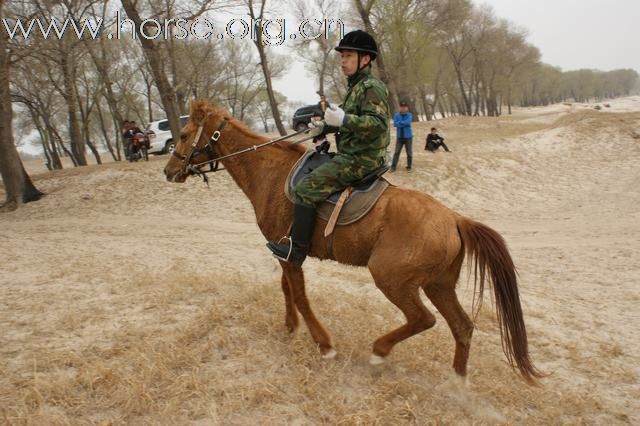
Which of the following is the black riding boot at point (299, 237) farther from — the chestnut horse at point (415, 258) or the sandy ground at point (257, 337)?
the sandy ground at point (257, 337)

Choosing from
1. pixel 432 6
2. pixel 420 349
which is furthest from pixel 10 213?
pixel 432 6

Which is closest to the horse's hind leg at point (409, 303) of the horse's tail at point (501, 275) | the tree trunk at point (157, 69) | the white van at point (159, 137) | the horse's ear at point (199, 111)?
the horse's tail at point (501, 275)

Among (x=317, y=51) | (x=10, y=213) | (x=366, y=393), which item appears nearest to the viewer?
(x=366, y=393)

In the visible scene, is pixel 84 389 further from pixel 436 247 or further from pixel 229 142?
pixel 436 247

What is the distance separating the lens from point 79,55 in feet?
51.4

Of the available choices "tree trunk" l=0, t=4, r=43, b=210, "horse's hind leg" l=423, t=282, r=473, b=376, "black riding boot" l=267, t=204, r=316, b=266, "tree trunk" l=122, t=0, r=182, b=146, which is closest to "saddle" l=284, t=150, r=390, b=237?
"black riding boot" l=267, t=204, r=316, b=266

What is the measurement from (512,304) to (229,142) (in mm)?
3378

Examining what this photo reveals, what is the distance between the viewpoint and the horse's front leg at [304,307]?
13.4 ft

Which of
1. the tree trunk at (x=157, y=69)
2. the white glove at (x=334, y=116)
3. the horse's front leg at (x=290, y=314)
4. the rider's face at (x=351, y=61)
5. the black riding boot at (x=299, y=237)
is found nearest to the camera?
the white glove at (x=334, y=116)

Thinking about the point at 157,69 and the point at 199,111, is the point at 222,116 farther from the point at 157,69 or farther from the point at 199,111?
the point at 157,69

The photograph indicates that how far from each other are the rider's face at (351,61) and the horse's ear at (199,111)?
175cm

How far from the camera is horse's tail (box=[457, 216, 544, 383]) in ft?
11.7

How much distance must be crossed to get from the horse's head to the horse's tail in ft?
9.27

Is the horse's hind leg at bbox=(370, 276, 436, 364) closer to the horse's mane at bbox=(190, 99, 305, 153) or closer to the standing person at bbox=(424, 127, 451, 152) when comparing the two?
the horse's mane at bbox=(190, 99, 305, 153)
